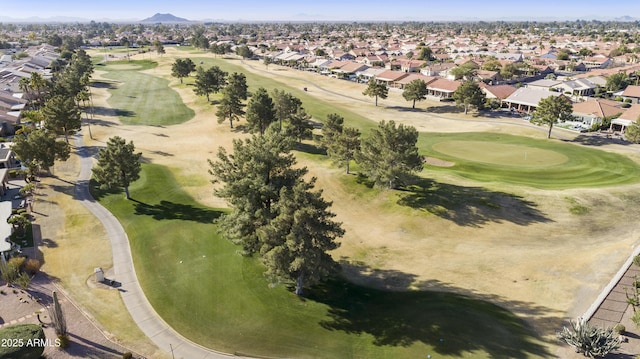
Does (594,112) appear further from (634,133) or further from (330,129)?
(330,129)

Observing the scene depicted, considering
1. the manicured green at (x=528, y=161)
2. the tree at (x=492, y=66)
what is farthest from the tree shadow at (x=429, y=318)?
the tree at (x=492, y=66)

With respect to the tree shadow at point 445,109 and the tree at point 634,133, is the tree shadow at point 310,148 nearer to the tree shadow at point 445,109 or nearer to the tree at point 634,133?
the tree shadow at point 445,109

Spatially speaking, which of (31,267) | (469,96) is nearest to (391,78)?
(469,96)

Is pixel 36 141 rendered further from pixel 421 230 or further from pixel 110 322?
pixel 421 230

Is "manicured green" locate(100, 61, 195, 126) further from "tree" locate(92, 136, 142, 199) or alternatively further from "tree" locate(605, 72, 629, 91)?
"tree" locate(605, 72, 629, 91)

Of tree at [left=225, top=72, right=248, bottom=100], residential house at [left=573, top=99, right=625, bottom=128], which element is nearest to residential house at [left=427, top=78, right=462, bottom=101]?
residential house at [left=573, top=99, right=625, bottom=128]
